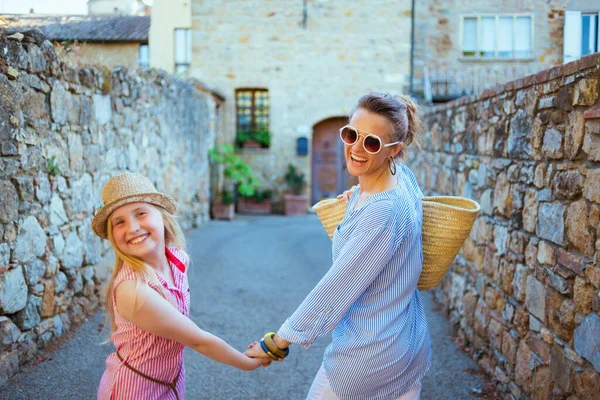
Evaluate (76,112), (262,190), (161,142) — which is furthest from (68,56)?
(262,190)

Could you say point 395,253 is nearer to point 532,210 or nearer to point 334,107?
point 532,210

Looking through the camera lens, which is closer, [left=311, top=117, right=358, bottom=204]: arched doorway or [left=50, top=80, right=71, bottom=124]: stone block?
[left=50, top=80, right=71, bottom=124]: stone block

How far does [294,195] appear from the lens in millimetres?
15328

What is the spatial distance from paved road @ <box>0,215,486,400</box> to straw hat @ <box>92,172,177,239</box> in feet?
6.22

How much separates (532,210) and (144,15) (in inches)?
560

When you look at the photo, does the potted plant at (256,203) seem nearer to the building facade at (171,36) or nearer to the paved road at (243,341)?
the building facade at (171,36)

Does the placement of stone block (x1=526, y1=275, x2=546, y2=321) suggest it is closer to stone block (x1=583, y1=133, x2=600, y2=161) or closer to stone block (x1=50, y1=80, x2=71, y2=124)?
stone block (x1=583, y1=133, x2=600, y2=161)

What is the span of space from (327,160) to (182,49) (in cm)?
462

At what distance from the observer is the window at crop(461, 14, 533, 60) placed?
15.5m

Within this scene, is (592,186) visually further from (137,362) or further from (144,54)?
(144,54)

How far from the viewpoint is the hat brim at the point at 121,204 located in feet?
6.96

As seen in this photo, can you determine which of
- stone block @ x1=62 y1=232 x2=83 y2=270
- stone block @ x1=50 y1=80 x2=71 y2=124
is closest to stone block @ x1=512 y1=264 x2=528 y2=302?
stone block @ x1=62 y1=232 x2=83 y2=270

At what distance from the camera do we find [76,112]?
505cm

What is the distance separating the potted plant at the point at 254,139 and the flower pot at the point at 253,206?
1.35 metres
